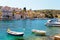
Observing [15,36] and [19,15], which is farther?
[19,15]

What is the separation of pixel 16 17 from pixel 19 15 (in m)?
5.35

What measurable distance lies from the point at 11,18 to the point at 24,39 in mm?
90425

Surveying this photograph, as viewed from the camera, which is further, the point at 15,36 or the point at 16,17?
the point at 16,17

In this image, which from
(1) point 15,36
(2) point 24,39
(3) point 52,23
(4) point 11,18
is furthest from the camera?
(4) point 11,18

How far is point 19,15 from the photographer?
434 feet

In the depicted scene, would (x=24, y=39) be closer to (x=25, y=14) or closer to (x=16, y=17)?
(x=16, y=17)

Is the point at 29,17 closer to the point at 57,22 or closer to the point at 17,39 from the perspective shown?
the point at 57,22

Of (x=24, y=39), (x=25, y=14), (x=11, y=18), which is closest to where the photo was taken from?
(x=24, y=39)

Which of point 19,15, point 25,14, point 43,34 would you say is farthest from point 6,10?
point 43,34

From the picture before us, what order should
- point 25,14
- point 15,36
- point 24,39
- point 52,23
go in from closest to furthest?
point 24,39, point 15,36, point 52,23, point 25,14

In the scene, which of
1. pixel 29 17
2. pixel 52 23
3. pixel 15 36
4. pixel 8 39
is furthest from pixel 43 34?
pixel 29 17

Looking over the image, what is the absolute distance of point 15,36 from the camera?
3816cm

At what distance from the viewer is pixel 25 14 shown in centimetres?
14125

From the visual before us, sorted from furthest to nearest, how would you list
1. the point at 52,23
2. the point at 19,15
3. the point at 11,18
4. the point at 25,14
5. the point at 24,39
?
the point at 25,14, the point at 19,15, the point at 11,18, the point at 52,23, the point at 24,39
